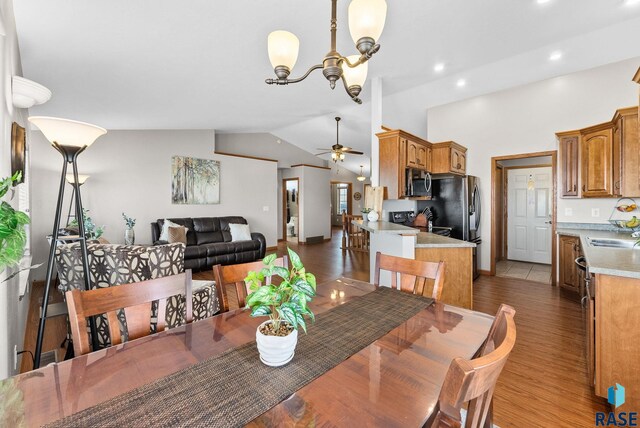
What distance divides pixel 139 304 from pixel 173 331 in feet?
0.66

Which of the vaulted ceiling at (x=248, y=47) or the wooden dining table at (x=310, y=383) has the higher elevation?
the vaulted ceiling at (x=248, y=47)

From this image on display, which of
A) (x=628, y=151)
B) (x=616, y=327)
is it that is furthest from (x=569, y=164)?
(x=616, y=327)

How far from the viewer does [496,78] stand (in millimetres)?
4293

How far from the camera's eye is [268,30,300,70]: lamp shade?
1792mm

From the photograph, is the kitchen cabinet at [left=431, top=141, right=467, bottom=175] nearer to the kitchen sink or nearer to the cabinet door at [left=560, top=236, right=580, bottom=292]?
the cabinet door at [left=560, top=236, right=580, bottom=292]

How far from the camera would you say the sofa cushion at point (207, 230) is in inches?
232

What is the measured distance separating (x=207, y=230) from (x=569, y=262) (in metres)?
6.09

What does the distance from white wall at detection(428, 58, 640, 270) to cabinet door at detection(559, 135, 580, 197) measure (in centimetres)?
25

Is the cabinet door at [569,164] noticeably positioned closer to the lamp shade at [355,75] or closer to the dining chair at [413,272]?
the lamp shade at [355,75]

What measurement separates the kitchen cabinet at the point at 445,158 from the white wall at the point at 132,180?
446 cm

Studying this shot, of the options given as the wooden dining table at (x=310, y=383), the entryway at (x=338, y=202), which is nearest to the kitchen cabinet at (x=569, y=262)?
the wooden dining table at (x=310, y=383)

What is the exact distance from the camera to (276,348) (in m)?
0.88

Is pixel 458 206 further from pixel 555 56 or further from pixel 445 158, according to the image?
pixel 555 56

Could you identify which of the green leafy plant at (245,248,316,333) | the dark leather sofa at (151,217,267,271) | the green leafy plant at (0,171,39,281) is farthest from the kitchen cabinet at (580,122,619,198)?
the dark leather sofa at (151,217,267,271)
